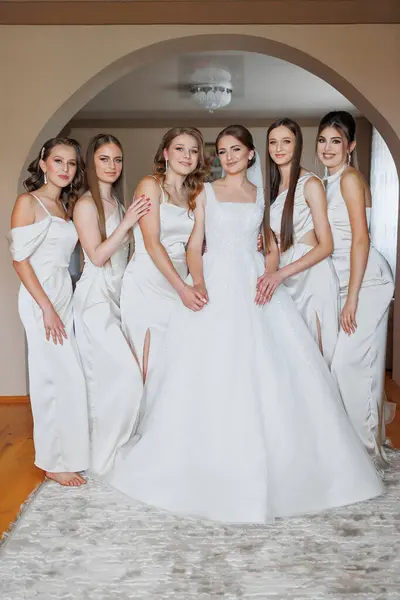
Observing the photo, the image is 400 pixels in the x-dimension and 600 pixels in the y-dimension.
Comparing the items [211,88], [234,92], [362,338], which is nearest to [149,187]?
[362,338]

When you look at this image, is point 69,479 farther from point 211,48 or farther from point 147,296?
point 211,48

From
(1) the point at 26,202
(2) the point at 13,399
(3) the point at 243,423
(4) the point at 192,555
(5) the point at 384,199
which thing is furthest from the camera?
(5) the point at 384,199

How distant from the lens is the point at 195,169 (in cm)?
302

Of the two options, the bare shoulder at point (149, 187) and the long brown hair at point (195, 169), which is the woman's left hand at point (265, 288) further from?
the bare shoulder at point (149, 187)

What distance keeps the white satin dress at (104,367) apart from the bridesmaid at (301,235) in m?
0.75

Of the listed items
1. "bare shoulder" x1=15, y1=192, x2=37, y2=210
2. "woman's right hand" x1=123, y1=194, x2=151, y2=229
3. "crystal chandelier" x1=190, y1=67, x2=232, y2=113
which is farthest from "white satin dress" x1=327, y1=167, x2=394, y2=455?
"crystal chandelier" x1=190, y1=67, x2=232, y2=113

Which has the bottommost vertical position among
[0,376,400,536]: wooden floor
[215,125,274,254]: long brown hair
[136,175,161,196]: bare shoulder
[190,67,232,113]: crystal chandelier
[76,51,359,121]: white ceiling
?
[0,376,400,536]: wooden floor

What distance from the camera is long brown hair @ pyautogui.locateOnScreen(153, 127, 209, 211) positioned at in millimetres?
2956

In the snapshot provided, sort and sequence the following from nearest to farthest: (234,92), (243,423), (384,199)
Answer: (243,423), (234,92), (384,199)

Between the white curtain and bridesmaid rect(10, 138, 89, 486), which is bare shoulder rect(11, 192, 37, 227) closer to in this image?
bridesmaid rect(10, 138, 89, 486)

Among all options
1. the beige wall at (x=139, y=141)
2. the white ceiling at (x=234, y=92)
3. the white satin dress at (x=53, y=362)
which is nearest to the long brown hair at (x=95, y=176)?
the white satin dress at (x=53, y=362)

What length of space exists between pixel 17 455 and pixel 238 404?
1.57 m

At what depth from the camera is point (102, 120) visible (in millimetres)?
9367

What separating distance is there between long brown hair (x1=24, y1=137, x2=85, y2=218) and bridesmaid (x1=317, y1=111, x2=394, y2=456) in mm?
1142
